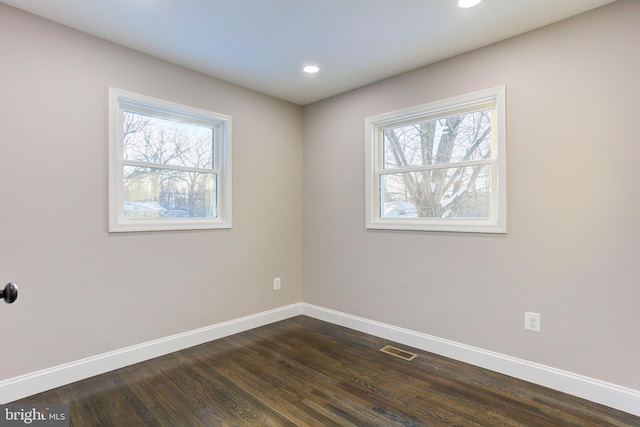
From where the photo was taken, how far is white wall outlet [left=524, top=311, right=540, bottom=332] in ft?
7.81

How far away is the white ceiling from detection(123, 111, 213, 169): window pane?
1.86ft

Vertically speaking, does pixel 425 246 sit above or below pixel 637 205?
below

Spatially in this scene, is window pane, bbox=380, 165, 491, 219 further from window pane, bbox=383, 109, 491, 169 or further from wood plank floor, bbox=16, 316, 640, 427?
wood plank floor, bbox=16, 316, 640, 427

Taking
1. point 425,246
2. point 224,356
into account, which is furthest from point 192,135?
point 425,246

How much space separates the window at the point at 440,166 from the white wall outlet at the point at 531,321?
659 millimetres

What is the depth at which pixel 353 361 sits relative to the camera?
2.73 meters

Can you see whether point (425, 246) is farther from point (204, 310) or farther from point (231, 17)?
point (231, 17)

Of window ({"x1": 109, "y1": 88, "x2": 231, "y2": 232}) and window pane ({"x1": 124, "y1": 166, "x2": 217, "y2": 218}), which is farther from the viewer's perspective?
window pane ({"x1": 124, "y1": 166, "x2": 217, "y2": 218})

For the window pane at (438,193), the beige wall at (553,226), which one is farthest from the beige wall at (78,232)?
the beige wall at (553,226)

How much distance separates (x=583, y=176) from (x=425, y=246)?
4.16 ft

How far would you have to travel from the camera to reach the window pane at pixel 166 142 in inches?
109

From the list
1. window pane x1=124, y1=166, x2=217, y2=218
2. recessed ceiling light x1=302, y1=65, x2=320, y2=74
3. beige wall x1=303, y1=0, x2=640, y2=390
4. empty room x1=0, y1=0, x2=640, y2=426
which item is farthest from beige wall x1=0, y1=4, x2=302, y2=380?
beige wall x1=303, y1=0, x2=640, y2=390

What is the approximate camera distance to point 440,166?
2951 mm

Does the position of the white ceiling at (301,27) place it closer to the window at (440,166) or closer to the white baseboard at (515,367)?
the window at (440,166)
